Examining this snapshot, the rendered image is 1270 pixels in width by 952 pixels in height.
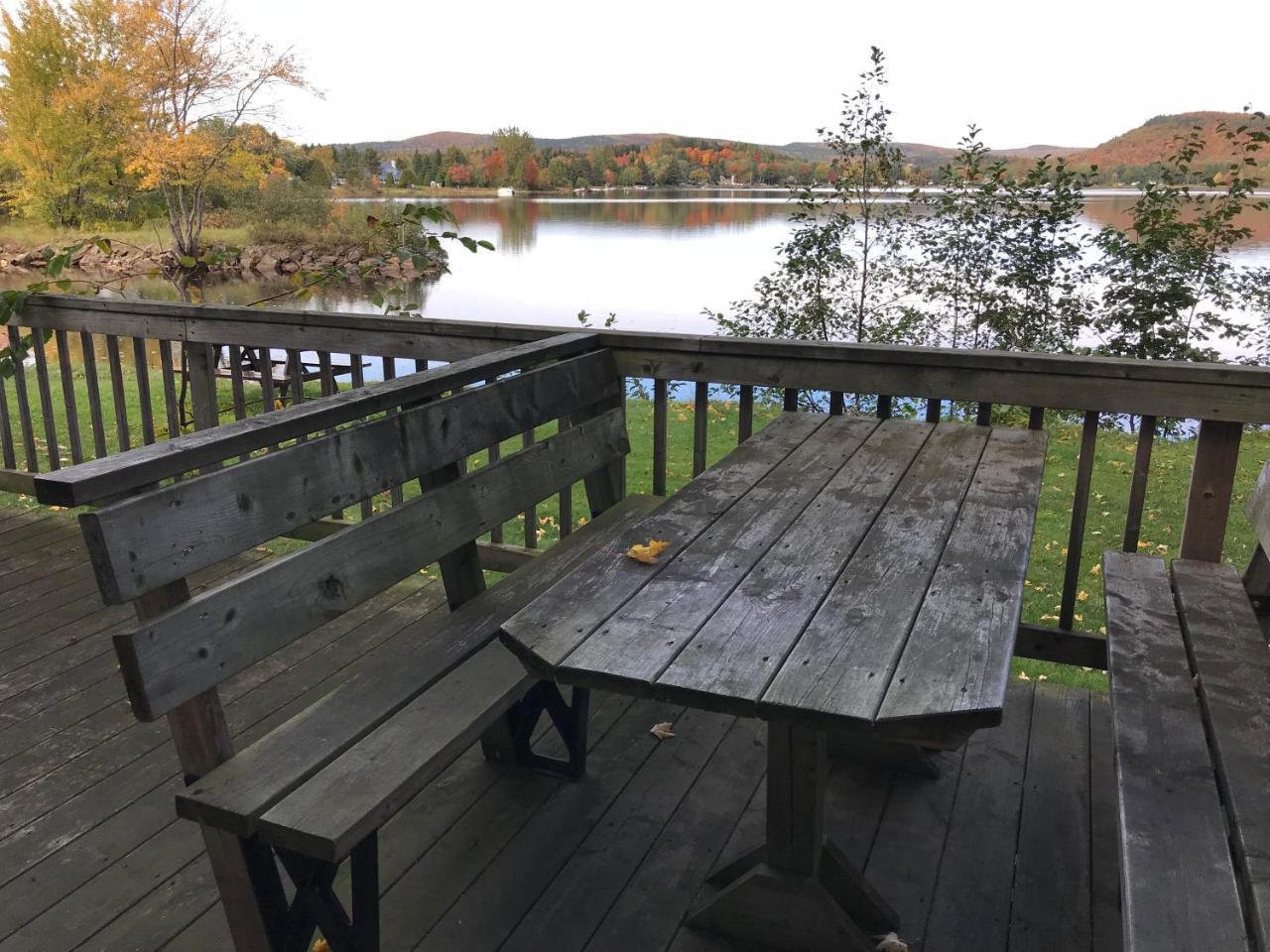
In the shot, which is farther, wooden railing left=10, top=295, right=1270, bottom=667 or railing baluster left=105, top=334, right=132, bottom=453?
railing baluster left=105, top=334, right=132, bottom=453

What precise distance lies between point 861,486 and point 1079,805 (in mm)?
951

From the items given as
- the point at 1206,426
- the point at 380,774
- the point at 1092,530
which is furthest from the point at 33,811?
the point at 1092,530

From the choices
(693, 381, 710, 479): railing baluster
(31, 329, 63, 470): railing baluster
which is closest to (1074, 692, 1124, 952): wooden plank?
(693, 381, 710, 479): railing baluster

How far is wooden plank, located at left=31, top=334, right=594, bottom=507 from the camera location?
1.31 metres

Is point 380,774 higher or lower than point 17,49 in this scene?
lower

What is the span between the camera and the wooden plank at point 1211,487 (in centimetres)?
245

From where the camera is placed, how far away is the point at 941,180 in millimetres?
8344

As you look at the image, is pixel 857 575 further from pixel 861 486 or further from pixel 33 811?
pixel 33 811

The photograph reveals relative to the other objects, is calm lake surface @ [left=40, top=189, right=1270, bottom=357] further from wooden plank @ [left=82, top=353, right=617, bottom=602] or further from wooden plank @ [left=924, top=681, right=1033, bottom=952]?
wooden plank @ [left=82, top=353, right=617, bottom=602]

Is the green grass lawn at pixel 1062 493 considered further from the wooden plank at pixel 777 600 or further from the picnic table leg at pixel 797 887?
the picnic table leg at pixel 797 887

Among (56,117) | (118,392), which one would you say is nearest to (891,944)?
(118,392)

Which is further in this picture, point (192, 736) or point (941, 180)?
point (941, 180)

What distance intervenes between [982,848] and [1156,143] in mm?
7395

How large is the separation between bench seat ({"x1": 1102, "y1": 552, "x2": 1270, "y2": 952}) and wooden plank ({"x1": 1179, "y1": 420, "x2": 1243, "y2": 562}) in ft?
0.82
